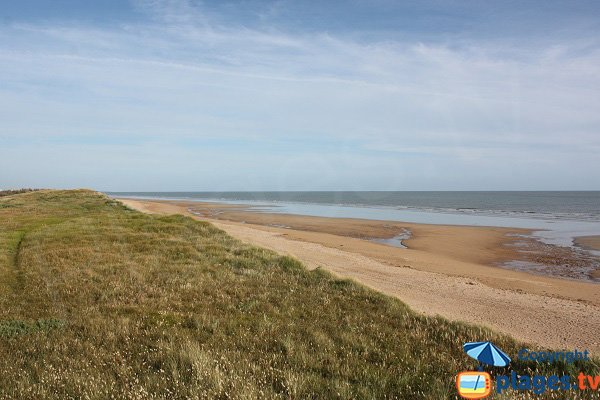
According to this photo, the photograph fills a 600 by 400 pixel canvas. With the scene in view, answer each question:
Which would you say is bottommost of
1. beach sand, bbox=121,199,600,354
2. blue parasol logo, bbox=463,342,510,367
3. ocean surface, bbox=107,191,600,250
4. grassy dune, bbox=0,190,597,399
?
beach sand, bbox=121,199,600,354

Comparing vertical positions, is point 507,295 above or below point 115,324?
below

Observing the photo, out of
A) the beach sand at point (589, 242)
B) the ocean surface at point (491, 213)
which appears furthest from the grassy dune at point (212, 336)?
the ocean surface at point (491, 213)

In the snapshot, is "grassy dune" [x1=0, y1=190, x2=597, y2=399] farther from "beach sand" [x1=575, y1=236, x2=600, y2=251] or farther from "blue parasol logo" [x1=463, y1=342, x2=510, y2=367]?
"beach sand" [x1=575, y1=236, x2=600, y2=251]

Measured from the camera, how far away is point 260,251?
18.9 metres

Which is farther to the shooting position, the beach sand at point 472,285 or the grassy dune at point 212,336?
the beach sand at point 472,285

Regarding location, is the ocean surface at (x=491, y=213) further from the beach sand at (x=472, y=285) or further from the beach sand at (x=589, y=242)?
the beach sand at (x=472, y=285)

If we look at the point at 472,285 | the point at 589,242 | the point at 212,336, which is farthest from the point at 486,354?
the point at 589,242

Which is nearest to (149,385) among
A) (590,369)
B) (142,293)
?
(142,293)

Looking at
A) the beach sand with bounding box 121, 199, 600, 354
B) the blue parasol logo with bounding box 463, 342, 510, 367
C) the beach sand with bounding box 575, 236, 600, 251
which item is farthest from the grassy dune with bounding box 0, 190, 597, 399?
the beach sand with bounding box 575, 236, 600, 251

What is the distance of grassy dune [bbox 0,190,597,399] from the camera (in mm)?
5875

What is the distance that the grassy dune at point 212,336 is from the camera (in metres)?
5.88

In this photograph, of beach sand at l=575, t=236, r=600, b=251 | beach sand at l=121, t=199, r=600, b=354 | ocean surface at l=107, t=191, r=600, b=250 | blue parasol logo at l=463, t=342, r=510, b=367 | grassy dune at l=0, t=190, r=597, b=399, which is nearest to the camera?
grassy dune at l=0, t=190, r=597, b=399

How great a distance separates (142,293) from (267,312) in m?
3.86

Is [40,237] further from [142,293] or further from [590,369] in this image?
[590,369]
